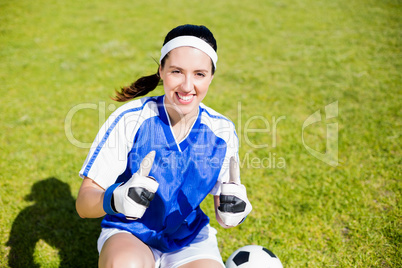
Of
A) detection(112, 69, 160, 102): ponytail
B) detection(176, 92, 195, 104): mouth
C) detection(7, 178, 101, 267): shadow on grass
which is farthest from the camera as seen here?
detection(7, 178, 101, 267): shadow on grass

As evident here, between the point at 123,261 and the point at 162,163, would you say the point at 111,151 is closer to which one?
the point at 162,163

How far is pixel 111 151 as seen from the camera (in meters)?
2.37

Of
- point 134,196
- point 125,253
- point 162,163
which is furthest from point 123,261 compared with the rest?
point 162,163

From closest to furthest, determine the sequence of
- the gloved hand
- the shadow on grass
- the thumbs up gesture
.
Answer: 1. the gloved hand
2. the thumbs up gesture
3. the shadow on grass

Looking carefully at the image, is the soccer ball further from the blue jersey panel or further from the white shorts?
the blue jersey panel

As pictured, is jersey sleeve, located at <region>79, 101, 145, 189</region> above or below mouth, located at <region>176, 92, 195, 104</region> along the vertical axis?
below

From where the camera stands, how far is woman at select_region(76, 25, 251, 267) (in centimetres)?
228

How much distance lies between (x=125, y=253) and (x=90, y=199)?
1.56ft

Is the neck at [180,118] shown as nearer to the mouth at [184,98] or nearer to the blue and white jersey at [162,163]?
the blue and white jersey at [162,163]

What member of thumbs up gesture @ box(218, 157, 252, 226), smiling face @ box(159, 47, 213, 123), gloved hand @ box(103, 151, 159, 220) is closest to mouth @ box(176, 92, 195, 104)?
smiling face @ box(159, 47, 213, 123)

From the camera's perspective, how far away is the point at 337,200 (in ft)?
13.5

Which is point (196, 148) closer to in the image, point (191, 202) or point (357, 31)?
point (191, 202)

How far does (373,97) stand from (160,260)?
19.7 feet

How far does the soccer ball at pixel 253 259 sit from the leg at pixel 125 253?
0.82 meters
